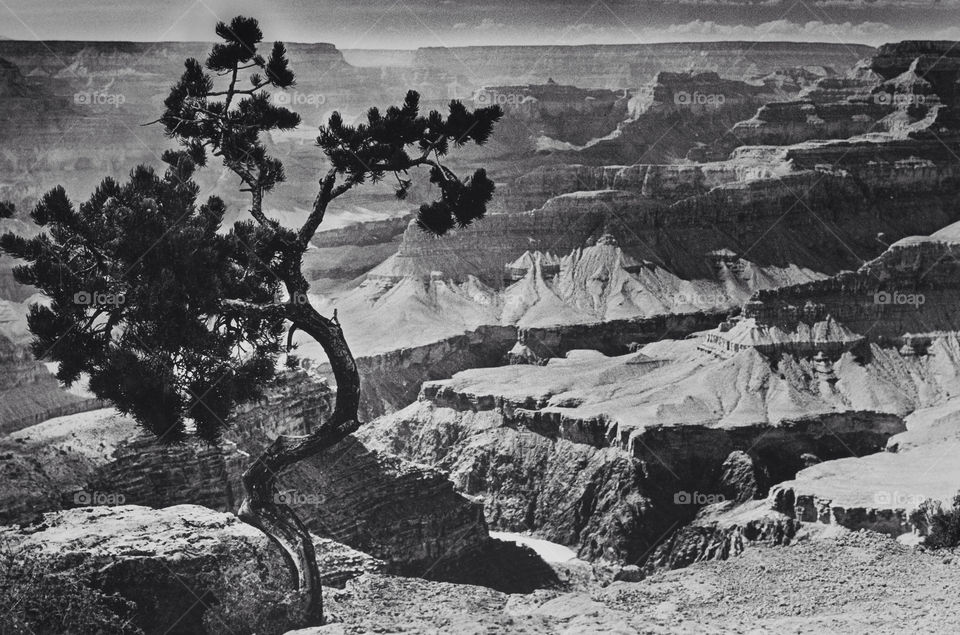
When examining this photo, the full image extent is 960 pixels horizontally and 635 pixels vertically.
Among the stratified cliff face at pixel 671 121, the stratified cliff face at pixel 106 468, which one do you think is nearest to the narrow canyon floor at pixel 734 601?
the stratified cliff face at pixel 106 468

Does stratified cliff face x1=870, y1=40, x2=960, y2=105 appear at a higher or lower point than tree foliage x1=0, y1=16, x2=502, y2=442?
higher

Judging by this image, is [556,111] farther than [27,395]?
Yes

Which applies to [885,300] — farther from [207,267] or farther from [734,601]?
[207,267]

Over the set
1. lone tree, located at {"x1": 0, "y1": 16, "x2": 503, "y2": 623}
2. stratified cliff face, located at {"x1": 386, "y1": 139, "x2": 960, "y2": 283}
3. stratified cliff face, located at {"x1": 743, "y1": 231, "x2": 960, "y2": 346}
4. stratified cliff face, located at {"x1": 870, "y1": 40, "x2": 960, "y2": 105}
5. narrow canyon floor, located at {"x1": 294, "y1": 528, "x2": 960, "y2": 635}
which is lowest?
narrow canyon floor, located at {"x1": 294, "y1": 528, "x2": 960, "y2": 635}

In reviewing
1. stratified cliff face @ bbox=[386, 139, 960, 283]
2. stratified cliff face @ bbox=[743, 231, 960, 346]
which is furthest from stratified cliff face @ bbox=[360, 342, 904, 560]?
stratified cliff face @ bbox=[386, 139, 960, 283]

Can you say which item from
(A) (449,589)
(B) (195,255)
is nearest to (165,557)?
(B) (195,255)

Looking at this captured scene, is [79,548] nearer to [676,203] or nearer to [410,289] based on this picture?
[410,289]

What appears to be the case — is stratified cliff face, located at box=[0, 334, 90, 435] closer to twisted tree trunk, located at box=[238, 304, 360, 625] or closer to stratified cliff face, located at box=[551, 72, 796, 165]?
twisted tree trunk, located at box=[238, 304, 360, 625]
